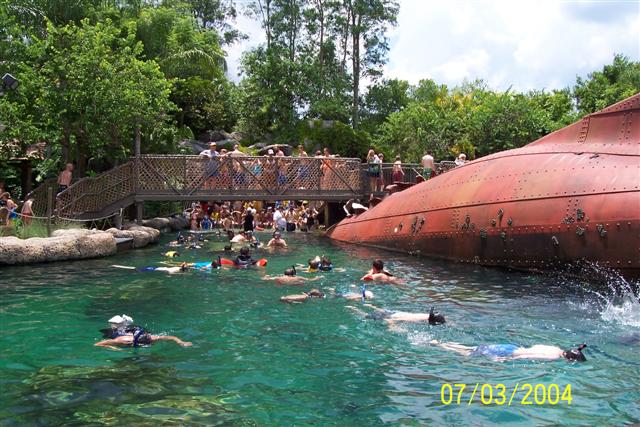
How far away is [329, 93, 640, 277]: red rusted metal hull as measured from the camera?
11.0 metres

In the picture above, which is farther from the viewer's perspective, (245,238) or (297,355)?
(245,238)

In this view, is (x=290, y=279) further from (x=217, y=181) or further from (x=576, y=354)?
(x=217, y=181)

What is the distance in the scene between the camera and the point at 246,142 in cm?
3872

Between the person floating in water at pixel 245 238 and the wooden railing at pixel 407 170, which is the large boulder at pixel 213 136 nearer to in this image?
the wooden railing at pixel 407 170

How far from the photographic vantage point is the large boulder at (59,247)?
14.9 metres

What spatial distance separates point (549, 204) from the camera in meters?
12.0

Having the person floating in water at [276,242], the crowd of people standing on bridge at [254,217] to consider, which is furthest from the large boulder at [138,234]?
the crowd of people standing on bridge at [254,217]

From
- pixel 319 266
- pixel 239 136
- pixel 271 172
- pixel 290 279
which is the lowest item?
pixel 290 279

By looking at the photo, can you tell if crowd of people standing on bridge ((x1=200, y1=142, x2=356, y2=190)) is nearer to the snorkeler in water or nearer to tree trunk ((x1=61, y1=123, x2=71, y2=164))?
tree trunk ((x1=61, y1=123, x2=71, y2=164))

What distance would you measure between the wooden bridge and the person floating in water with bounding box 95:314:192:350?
1250 centimetres

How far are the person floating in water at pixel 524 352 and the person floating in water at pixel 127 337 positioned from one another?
3.75 metres

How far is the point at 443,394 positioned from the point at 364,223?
1394 cm

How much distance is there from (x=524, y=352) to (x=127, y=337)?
5112mm

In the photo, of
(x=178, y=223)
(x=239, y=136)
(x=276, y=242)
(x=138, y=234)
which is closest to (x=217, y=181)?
(x=138, y=234)
